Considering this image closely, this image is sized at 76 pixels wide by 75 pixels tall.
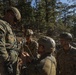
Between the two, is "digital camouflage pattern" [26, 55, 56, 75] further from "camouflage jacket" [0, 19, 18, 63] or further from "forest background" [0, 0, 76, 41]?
"forest background" [0, 0, 76, 41]

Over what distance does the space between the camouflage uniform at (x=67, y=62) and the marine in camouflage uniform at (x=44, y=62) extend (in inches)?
116

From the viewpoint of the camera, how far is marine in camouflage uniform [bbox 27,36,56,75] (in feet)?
17.3

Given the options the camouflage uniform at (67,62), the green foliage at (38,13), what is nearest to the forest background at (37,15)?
the green foliage at (38,13)

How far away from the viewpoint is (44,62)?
17.4 feet

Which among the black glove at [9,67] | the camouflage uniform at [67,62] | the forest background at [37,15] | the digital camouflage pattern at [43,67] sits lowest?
the forest background at [37,15]

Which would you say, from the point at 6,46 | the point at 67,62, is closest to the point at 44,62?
the point at 6,46

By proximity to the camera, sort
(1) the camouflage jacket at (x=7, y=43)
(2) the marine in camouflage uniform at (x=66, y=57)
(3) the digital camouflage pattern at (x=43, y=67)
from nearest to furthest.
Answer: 1. (3) the digital camouflage pattern at (x=43, y=67)
2. (1) the camouflage jacket at (x=7, y=43)
3. (2) the marine in camouflage uniform at (x=66, y=57)

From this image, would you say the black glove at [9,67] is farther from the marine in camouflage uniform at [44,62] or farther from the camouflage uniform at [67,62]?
the camouflage uniform at [67,62]

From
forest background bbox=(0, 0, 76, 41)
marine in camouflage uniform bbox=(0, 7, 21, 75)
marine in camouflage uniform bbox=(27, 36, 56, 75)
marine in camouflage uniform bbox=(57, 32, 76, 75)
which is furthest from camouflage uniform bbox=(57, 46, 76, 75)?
forest background bbox=(0, 0, 76, 41)

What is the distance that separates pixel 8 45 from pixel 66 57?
2.72 meters

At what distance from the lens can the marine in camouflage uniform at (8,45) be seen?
5918 mm

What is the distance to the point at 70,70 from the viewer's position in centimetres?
838

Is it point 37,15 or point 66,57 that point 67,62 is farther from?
point 37,15

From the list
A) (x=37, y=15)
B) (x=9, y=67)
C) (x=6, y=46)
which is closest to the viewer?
(x=6, y=46)
